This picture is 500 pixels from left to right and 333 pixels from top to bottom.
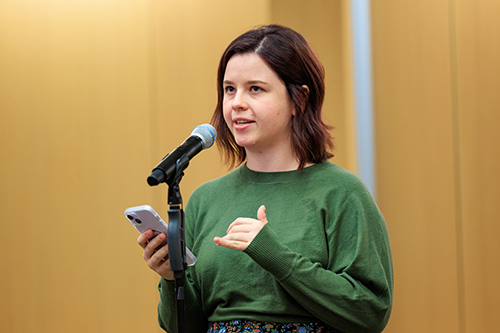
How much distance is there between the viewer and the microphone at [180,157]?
1148mm

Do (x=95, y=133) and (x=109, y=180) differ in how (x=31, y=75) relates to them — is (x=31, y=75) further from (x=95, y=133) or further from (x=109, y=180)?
(x=109, y=180)

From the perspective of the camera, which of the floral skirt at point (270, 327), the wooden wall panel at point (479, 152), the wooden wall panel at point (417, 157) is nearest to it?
the floral skirt at point (270, 327)

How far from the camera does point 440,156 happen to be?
2494 millimetres

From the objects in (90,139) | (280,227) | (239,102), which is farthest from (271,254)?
(90,139)

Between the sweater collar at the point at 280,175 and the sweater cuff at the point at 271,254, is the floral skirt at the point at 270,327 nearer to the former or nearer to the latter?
the sweater cuff at the point at 271,254

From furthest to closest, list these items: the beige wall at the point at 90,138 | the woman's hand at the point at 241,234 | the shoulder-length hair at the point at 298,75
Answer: the beige wall at the point at 90,138 < the shoulder-length hair at the point at 298,75 < the woman's hand at the point at 241,234

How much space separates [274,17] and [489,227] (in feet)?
4.74

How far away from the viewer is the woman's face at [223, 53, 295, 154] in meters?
1.51

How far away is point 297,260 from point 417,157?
1398 millimetres

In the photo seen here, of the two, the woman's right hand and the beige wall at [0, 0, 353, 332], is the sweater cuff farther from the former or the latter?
the beige wall at [0, 0, 353, 332]

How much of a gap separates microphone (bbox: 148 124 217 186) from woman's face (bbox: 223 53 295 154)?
166mm

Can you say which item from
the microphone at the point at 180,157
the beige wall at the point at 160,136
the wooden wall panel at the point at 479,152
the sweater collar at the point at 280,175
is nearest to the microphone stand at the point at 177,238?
the microphone at the point at 180,157

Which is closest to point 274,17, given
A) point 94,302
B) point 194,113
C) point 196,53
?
point 196,53

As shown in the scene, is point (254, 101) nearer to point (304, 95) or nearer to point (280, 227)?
point (304, 95)
